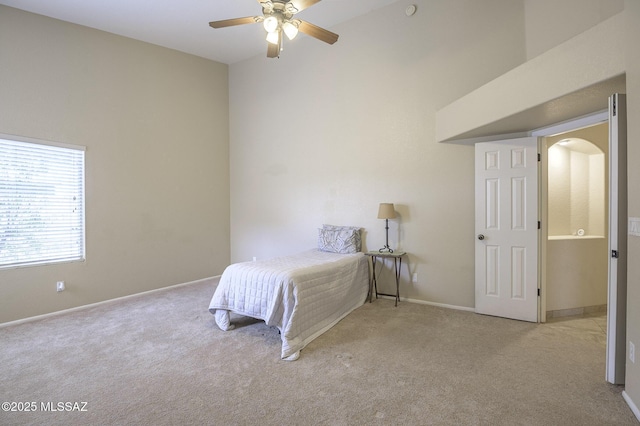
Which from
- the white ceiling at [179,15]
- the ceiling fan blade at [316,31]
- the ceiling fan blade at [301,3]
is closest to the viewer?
the ceiling fan blade at [301,3]

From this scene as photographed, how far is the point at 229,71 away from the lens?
5.91 metres

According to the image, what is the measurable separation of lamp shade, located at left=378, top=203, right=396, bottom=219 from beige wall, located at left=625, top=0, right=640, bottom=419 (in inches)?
91.3

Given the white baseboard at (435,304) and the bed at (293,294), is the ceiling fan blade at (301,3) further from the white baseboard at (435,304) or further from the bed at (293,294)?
the white baseboard at (435,304)

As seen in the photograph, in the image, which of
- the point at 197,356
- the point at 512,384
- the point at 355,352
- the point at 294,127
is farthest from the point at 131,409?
the point at 294,127

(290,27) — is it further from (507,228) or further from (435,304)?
(435,304)

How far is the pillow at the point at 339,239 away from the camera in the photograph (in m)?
4.37

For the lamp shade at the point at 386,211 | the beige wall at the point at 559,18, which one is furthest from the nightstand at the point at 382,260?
the beige wall at the point at 559,18

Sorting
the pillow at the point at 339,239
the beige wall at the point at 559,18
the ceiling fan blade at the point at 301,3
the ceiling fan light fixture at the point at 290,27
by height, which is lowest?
the pillow at the point at 339,239

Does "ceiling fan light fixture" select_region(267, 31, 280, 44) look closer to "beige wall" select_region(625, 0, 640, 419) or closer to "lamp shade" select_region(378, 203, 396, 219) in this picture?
"lamp shade" select_region(378, 203, 396, 219)

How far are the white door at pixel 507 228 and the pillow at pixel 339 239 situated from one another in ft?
5.12

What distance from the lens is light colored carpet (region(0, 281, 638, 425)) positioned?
75.7 inches

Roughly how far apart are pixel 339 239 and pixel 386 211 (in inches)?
32.9

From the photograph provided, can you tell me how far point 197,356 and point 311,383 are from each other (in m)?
1.11

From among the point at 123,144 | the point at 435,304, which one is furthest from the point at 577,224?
the point at 123,144
